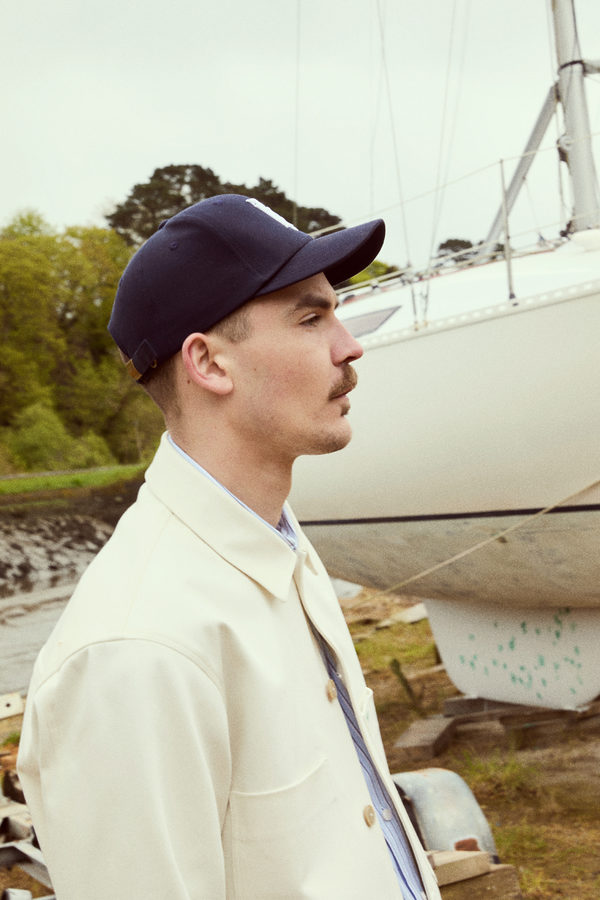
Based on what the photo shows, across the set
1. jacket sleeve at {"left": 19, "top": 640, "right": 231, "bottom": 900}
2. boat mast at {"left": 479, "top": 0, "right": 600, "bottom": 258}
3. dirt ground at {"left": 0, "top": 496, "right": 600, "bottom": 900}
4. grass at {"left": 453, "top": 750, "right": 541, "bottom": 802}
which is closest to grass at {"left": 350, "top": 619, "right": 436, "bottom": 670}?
dirt ground at {"left": 0, "top": 496, "right": 600, "bottom": 900}

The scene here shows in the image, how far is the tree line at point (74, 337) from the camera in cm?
3753

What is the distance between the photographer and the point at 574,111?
686 cm

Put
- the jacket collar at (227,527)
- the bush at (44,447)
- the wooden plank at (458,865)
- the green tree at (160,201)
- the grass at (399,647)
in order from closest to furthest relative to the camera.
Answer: the jacket collar at (227,527), the wooden plank at (458,865), the grass at (399,647), the bush at (44,447), the green tree at (160,201)

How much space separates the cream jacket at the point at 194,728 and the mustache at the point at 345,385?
272 mm

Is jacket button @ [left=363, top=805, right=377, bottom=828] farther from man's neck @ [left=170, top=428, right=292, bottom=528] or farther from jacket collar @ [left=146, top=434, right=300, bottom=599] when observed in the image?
man's neck @ [left=170, top=428, right=292, bottom=528]

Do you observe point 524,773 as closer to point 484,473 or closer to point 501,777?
point 501,777

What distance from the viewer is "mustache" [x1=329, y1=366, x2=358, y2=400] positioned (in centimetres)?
161

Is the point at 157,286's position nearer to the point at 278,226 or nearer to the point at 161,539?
the point at 278,226

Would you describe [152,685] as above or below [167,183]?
below

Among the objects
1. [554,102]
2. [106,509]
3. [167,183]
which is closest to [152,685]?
[554,102]

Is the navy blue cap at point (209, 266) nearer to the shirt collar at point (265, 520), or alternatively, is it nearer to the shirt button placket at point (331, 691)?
the shirt collar at point (265, 520)

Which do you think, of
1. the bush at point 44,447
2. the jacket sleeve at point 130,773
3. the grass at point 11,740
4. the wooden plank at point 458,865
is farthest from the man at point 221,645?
the bush at point 44,447

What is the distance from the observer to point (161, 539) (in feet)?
4.63

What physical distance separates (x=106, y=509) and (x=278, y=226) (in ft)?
104
